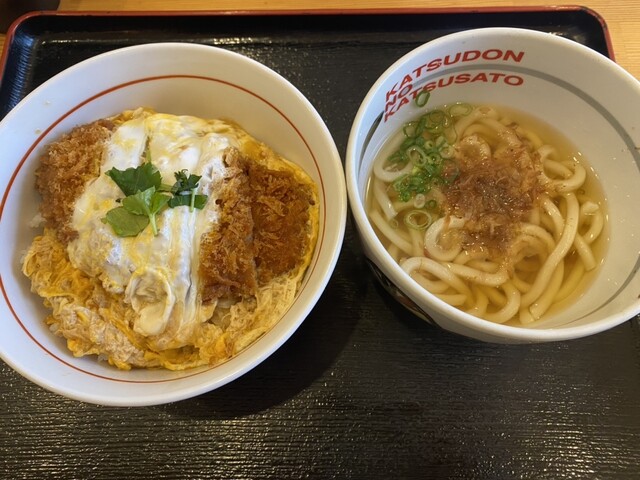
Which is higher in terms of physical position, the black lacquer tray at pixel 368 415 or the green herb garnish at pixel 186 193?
the green herb garnish at pixel 186 193

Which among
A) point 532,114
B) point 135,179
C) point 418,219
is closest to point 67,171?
point 135,179

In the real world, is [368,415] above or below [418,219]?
below

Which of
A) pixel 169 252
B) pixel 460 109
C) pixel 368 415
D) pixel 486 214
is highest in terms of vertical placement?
pixel 460 109

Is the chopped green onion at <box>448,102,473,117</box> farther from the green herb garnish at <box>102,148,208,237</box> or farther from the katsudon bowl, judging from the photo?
the green herb garnish at <box>102,148,208,237</box>

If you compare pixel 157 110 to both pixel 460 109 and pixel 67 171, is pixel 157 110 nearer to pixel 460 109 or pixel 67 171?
pixel 67 171

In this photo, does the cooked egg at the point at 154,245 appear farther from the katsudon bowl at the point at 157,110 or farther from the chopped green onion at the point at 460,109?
the chopped green onion at the point at 460,109

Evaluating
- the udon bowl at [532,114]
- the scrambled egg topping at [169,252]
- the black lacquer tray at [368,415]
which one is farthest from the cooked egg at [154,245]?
the udon bowl at [532,114]
